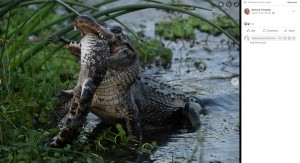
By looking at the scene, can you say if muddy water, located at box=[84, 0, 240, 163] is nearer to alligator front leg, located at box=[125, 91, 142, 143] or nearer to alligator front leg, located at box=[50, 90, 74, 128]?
alligator front leg, located at box=[125, 91, 142, 143]

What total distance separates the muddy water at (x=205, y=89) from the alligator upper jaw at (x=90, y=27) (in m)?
0.83

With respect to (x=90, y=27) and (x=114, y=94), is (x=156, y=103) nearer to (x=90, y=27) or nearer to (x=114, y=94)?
(x=114, y=94)

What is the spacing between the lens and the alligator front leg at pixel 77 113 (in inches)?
179

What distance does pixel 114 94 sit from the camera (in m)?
5.29

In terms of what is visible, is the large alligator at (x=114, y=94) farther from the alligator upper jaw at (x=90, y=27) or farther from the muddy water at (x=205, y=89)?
the muddy water at (x=205, y=89)

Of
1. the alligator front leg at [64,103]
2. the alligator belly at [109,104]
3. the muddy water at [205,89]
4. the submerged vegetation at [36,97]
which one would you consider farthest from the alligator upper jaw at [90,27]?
the muddy water at [205,89]

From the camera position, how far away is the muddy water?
17.2ft

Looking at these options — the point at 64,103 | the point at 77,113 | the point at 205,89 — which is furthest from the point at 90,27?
the point at 205,89

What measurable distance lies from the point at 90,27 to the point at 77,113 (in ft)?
1.70

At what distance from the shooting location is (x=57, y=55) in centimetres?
740
